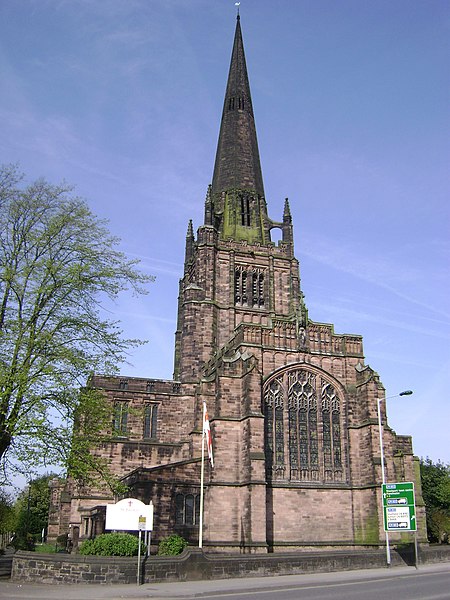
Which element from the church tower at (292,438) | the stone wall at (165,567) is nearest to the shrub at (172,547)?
the church tower at (292,438)

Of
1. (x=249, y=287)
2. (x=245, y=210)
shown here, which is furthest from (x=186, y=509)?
(x=245, y=210)

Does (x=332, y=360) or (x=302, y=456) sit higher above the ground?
(x=332, y=360)

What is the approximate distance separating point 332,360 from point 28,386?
69.7 ft

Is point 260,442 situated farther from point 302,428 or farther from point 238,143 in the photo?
point 238,143

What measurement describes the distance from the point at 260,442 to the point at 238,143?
108 ft

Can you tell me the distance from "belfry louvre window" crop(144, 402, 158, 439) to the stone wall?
1951cm

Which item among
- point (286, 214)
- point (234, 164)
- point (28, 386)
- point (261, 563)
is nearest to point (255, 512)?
point (261, 563)

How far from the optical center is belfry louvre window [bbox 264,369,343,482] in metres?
32.3

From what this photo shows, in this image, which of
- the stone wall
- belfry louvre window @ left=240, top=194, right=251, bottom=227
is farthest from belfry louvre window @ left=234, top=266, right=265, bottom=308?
the stone wall

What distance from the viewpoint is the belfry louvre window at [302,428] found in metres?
32.3

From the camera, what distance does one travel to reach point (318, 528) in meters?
31.7

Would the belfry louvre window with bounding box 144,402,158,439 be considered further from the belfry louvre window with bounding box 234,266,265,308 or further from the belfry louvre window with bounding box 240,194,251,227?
the belfry louvre window with bounding box 240,194,251,227

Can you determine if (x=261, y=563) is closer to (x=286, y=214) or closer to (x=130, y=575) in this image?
(x=130, y=575)

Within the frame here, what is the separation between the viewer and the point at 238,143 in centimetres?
5409
